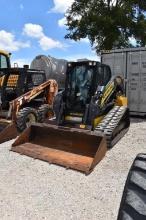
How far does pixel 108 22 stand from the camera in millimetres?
25828

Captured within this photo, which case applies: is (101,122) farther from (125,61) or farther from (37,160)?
(125,61)

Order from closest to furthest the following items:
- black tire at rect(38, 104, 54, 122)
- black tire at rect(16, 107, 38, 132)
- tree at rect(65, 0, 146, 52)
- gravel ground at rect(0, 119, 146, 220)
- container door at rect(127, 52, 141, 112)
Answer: gravel ground at rect(0, 119, 146, 220) → black tire at rect(16, 107, 38, 132) → black tire at rect(38, 104, 54, 122) → container door at rect(127, 52, 141, 112) → tree at rect(65, 0, 146, 52)

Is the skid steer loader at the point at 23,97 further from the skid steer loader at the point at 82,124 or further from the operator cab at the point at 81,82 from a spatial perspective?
the operator cab at the point at 81,82

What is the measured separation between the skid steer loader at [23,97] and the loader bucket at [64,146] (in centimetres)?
172

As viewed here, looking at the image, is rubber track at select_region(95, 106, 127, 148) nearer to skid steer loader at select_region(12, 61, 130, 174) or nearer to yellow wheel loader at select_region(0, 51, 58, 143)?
skid steer loader at select_region(12, 61, 130, 174)

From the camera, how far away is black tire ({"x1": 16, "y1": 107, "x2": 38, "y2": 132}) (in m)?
11.9

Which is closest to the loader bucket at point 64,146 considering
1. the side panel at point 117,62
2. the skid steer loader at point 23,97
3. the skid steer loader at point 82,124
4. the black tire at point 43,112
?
the skid steer loader at point 82,124

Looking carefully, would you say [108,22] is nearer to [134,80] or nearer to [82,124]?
[134,80]

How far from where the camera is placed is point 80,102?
1105cm

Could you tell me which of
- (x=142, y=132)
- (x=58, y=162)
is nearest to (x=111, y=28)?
(x=142, y=132)

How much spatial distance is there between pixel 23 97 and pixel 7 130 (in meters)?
1.81

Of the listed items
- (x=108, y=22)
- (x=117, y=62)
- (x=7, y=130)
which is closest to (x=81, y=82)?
(x=7, y=130)

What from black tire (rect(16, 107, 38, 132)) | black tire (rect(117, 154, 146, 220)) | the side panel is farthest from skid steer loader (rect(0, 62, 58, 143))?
black tire (rect(117, 154, 146, 220))

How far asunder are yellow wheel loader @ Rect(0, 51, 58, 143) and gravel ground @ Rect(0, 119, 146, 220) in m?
2.82
